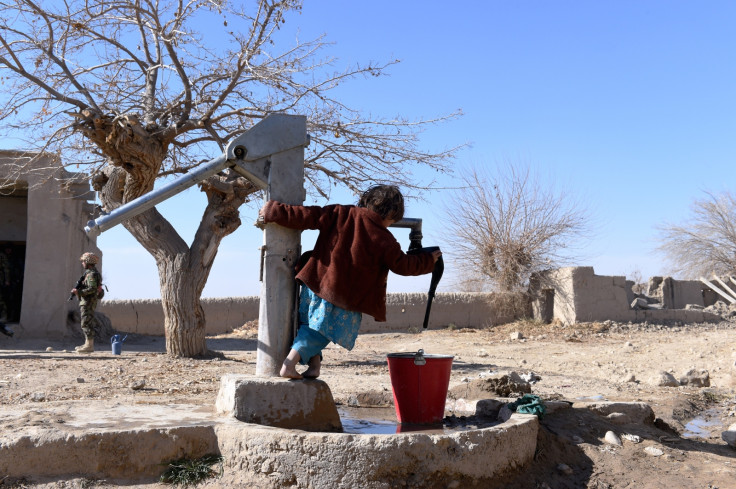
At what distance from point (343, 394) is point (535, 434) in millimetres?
1964

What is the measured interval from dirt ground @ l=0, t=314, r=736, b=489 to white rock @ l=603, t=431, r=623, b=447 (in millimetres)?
36

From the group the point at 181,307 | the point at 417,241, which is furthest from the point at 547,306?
the point at 417,241

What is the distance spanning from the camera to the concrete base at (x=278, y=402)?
10.4ft

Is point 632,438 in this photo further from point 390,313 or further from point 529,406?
point 390,313

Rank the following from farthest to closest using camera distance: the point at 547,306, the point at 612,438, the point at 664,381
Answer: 1. the point at 547,306
2. the point at 664,381
3. the point at 612,438

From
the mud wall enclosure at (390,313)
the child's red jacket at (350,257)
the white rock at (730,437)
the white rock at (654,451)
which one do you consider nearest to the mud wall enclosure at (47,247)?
the mud wall enclosure at (390,313)

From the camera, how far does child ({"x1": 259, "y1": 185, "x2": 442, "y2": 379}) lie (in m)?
3.27

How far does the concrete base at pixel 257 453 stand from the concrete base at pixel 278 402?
19 cm

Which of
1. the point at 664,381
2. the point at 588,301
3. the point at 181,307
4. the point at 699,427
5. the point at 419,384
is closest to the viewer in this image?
the point at 419,384

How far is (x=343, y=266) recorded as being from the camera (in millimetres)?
3275

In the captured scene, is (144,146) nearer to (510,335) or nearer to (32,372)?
(32,372)

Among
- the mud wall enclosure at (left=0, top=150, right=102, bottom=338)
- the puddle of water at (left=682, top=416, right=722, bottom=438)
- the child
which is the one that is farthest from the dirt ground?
the child

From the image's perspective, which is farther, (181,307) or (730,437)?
(181,307)

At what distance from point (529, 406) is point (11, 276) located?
12.5m
